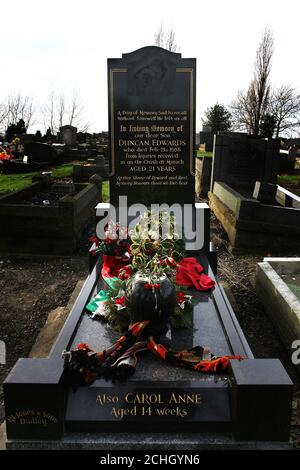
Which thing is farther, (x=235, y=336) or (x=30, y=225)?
(x=30, y=225)

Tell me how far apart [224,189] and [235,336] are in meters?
6.94

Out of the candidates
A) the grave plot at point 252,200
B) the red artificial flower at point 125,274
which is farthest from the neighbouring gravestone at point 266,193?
the red artificial flower at point 125,274

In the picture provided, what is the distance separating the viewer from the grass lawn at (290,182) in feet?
48.7

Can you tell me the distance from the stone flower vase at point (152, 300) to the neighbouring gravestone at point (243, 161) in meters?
8.90

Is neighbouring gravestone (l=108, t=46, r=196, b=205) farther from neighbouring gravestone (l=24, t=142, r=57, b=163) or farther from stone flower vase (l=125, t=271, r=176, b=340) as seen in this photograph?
neighbouring gravestone (l=24, t=142, r=57, b=163)

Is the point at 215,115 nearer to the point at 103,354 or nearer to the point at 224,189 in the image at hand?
the point at 224,189

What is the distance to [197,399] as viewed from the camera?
318cm

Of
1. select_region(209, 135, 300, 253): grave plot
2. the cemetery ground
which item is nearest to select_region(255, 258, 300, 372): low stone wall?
the cemetery ground

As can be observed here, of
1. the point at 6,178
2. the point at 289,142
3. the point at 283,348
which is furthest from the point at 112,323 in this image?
the point at 289,142

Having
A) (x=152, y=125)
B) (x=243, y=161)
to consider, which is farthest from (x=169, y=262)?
(x=243, y=161)

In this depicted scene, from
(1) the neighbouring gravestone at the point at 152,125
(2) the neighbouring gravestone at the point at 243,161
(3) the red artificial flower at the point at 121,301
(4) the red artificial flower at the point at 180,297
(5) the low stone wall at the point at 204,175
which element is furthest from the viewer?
(5) the low stone wall at the point at 204,175

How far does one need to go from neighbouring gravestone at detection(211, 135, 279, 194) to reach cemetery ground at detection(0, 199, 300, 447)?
3.79 meters

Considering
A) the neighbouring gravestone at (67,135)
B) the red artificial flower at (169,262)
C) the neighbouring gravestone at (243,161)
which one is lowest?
the red artificial flower at (169,262)

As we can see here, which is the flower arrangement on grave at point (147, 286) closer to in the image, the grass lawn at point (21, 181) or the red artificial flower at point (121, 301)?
the red artificial flower at point (121, 301)
